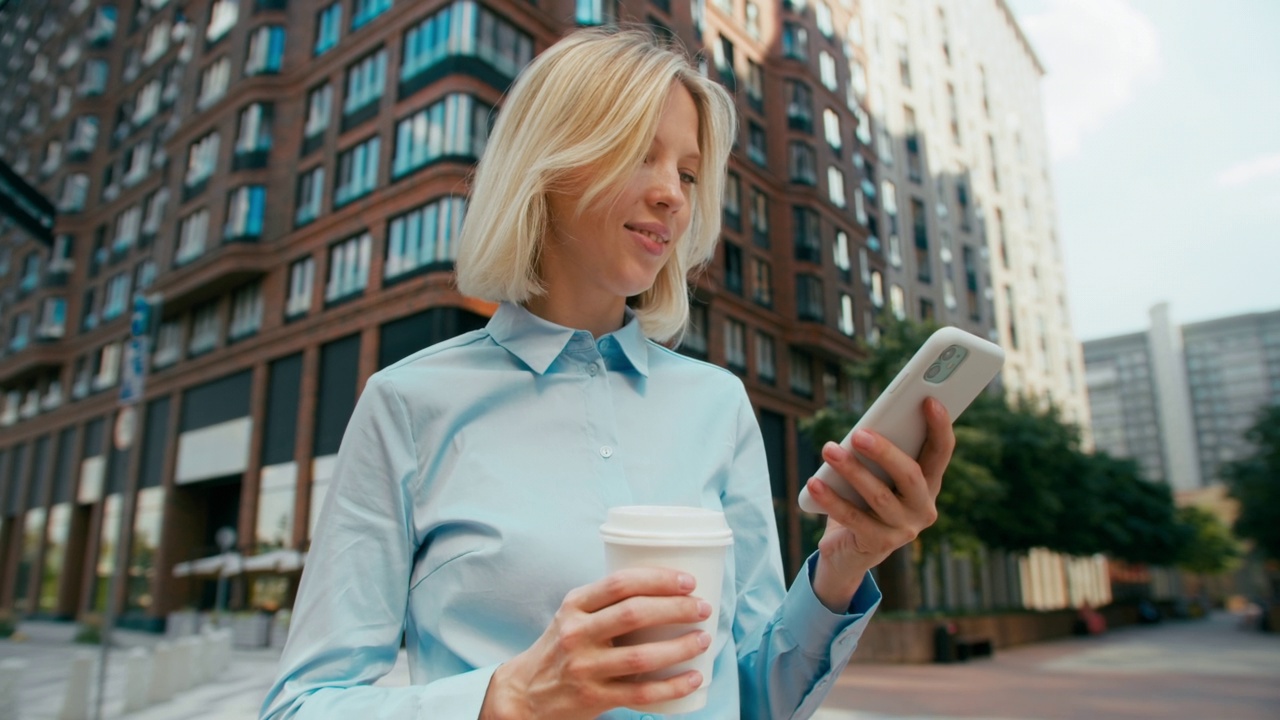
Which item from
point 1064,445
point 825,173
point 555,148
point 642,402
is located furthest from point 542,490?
point 1064,445

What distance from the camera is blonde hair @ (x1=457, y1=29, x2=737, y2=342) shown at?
3.00 feet

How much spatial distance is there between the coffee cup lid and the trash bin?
12.6m

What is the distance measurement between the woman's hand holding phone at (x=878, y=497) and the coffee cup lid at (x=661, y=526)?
0.64 feet

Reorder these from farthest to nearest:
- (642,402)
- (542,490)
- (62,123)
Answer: (62,123), (642,402), (542,490)

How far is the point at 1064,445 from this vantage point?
14477 millimetres

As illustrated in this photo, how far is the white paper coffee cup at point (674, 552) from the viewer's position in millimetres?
570

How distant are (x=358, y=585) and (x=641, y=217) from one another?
0.53 m

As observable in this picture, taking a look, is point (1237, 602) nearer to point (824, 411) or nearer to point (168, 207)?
point (824, 411)

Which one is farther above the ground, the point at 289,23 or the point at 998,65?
the point at 289,23

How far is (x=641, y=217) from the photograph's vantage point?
36.6 inches

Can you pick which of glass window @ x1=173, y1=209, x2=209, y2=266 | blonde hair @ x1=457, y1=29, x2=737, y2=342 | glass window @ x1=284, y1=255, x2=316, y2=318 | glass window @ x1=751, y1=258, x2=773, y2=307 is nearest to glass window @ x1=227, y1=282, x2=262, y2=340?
glass window @ x1=284, y1=255, x2=316, y2=318

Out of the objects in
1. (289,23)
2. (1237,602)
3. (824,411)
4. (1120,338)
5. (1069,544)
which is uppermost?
(289,23)

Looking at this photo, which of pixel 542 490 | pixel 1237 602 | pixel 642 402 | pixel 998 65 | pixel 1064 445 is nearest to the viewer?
pixel 542 490

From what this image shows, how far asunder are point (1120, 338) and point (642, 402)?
24.1 feet
